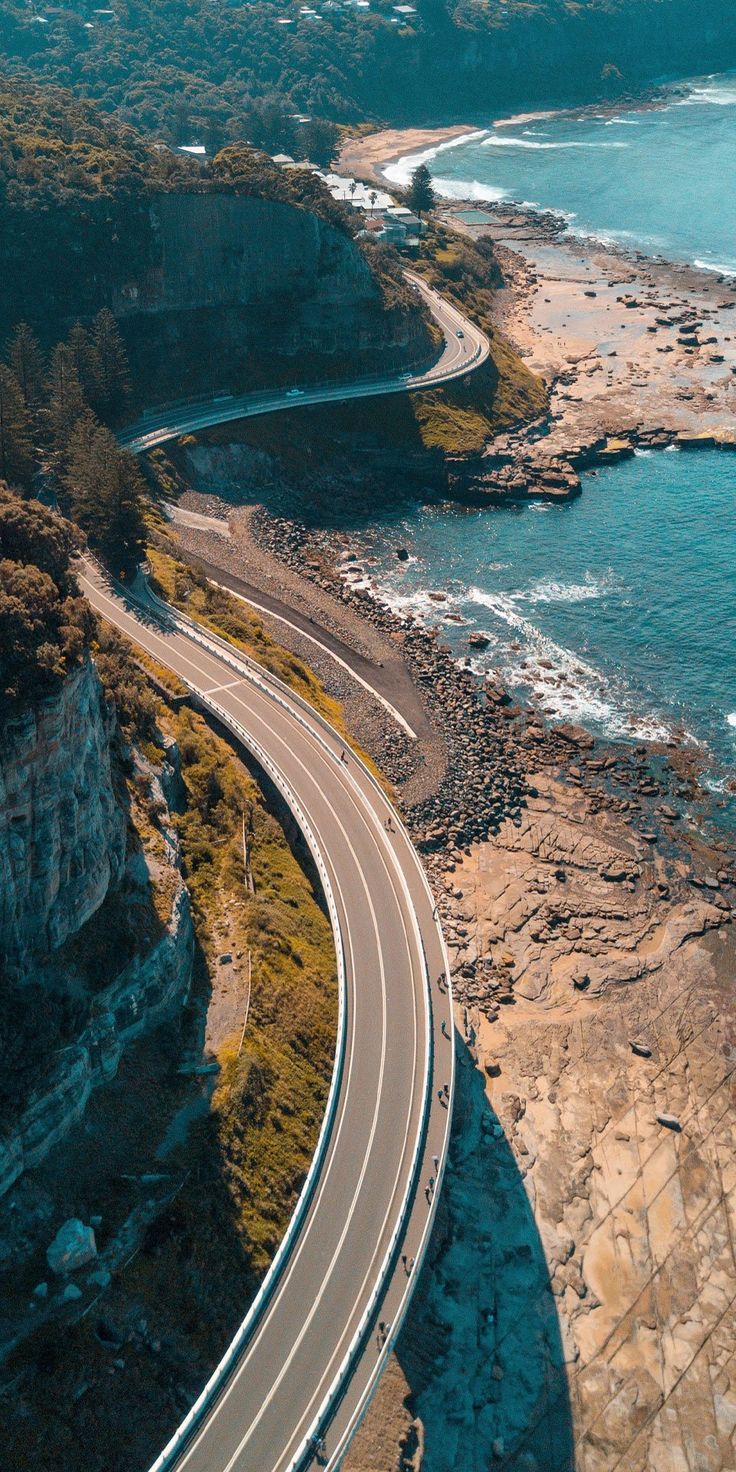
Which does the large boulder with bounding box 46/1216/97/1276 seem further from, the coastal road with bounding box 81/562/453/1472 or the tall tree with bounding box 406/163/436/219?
the tall tree with bounding box 406/163/436/219

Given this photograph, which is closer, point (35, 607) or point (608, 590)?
point (35, 607)

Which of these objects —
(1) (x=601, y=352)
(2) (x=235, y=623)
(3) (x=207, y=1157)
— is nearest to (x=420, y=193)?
(1) (x=601, y=352)

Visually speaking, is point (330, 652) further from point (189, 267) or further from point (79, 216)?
point (79, 216)

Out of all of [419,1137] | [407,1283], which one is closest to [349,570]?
[419,1137]

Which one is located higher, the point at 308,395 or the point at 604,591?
the point at 308,395

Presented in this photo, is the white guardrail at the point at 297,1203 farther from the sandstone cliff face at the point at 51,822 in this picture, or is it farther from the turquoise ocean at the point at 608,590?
the turquoise ocean at the point at 608,590

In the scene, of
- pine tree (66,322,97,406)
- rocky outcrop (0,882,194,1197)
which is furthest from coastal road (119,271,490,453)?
rocky outcrop (0,882,194,1197)

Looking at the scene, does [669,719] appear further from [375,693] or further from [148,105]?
[148,105]
